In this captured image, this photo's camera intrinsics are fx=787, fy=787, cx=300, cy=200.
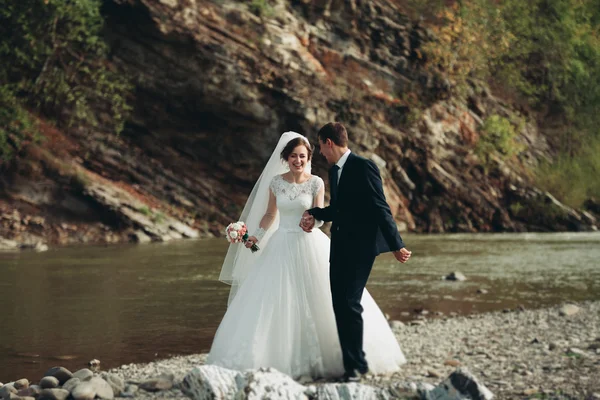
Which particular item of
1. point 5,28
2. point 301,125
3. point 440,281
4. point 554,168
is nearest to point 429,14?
point 554,168

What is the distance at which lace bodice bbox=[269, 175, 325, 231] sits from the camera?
28.4 ft

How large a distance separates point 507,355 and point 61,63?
33973mm

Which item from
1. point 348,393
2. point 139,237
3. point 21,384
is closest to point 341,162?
point 348,393

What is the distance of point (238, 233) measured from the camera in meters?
8.74

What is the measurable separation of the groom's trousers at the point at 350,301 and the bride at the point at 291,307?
29 centimetres

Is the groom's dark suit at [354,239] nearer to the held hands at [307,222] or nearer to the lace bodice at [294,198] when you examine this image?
the held hands at [307,222]

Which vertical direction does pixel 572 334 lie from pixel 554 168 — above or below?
above

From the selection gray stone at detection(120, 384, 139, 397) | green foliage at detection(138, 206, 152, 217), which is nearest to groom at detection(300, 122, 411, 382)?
gray stone at detection(120, 384, 139, 397)

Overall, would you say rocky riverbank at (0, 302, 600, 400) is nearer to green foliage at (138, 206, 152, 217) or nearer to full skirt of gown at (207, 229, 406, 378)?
full skirt of gown at (207, 229, 406, 378)

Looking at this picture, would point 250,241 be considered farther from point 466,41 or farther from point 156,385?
point 466,41

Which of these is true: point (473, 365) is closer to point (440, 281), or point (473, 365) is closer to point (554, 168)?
point (440, 281)

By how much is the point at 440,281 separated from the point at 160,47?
25105 millimetres

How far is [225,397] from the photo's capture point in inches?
268

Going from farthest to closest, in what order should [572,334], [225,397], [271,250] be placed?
1. [572,334]
2. [271,250]
3. [225,397]
